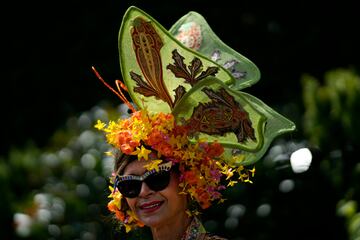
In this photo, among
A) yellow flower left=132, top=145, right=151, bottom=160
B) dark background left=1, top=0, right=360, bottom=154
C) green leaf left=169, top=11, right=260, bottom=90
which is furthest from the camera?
dark background left=1, top=0, right=360, bottom=154

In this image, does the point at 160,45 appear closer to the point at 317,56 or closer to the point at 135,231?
the point at 135,231

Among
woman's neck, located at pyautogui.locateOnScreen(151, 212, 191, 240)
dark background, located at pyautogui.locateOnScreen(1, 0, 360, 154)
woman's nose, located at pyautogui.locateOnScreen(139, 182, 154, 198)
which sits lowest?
woman's neck, located at pyautogui.locateOnScreen(151, 212, 191, 240)

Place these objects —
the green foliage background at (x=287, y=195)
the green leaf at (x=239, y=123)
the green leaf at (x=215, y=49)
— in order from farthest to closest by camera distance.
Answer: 1. the green foliage background at (x=287, y=195)
2. the green leaf at (x=215, y=49)
3. the green leaf at (x=239, y=123)

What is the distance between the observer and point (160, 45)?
427cm

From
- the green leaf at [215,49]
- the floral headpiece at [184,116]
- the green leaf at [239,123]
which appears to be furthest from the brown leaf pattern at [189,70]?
the green leaf at [215,49]

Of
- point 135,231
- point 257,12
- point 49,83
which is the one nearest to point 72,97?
point 49,83

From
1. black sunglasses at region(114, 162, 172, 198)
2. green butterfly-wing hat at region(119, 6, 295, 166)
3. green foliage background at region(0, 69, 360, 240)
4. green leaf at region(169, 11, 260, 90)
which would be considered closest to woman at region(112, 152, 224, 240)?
black sunglasses at region(114, 162, 172, 198)

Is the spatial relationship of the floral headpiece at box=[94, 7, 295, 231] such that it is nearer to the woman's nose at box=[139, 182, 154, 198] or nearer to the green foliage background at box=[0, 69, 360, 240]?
the woman's nose at box=[139, 182, 154, 198]

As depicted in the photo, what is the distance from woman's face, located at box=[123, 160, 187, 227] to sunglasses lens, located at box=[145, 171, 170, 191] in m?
0.01

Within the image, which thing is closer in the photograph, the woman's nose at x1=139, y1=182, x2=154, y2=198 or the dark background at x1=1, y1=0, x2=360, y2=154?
the woman's nose at x1=139, y1=182, x2=154, y2=198

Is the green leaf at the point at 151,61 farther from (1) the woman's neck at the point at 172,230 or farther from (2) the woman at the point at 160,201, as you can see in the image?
(1) the woman's neck at the point at 172,230

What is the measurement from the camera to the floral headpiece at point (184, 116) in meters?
4.19

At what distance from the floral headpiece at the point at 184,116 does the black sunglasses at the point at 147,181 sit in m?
0.04

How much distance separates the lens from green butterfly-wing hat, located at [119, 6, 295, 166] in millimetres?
4141
